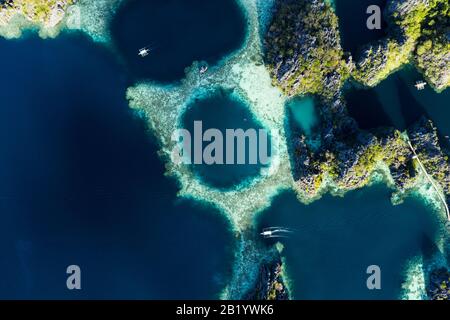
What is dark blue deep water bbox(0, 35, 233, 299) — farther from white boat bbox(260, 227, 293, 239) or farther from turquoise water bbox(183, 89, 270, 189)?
turquoise water bbox(183, 89, 270, 189)

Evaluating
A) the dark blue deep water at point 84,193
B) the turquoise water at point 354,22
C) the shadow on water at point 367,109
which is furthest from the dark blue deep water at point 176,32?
the shadow on water at point 367,109

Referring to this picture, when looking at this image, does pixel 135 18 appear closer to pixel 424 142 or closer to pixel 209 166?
pixel 209 166

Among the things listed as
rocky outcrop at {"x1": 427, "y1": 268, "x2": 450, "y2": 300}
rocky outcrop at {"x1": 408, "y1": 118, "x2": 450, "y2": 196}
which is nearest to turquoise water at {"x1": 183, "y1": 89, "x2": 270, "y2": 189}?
rocky outcrop at {"x1": 408, "y1": 118, "x2": 450, "y2": 196}

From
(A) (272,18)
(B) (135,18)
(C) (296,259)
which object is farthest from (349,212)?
(B) (135,18)

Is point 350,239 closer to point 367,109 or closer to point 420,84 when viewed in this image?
point 367,109

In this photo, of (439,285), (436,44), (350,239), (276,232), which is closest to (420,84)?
(436,44)

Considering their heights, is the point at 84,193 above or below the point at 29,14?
below

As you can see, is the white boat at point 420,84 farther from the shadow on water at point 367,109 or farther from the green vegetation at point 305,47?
the green vegetation at point 305,47
